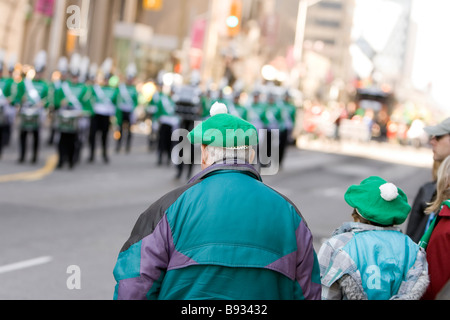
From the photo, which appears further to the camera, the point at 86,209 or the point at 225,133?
the point at 86,209

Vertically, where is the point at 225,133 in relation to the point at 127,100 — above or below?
above

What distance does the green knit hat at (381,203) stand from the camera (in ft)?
14.6

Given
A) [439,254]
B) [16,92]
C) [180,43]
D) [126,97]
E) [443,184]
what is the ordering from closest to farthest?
[439,254] → [443,184] → [16,92] → [126,97] → [180,43]

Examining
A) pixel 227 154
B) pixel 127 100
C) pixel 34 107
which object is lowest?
pixel 34 107

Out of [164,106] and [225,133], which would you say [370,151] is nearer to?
[164,106]

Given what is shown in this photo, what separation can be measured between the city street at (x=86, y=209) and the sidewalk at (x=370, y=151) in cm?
990

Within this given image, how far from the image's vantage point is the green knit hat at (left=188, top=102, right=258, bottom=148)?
12.2ft

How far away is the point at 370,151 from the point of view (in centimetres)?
4328

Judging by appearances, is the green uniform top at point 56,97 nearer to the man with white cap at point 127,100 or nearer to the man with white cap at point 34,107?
the man with white cap at point 34,107

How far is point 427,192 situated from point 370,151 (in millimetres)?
37586

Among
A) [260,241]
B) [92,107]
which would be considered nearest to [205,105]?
[92,107]

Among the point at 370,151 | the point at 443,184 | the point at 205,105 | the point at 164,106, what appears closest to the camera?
the point at 443,184
